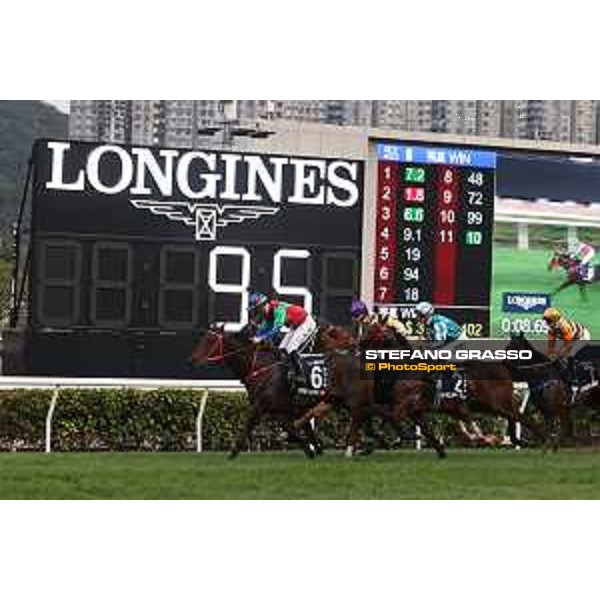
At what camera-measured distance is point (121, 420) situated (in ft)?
34.0

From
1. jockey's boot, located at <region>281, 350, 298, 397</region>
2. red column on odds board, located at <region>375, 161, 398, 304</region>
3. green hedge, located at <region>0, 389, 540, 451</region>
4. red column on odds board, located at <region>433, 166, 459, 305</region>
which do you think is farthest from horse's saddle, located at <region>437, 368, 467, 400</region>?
red column on odds board, located at <region>433, 166, 459, 305</region>

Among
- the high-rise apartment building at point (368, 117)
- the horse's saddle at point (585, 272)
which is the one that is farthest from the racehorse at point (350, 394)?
the horse's saddle at point (585, 272)

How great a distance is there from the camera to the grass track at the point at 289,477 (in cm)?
709

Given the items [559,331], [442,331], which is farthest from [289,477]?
[559,331]

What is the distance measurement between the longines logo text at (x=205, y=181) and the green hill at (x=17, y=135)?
169 cm

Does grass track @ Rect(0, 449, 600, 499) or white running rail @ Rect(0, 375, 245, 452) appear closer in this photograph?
grass track @ Rect(0, 449, 600, 499)

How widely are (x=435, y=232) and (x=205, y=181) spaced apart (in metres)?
2.41

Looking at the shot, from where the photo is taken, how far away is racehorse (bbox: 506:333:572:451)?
34.3ft

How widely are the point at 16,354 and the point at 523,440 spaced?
4.51 metres

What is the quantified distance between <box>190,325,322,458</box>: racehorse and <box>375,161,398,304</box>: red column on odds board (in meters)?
2.44

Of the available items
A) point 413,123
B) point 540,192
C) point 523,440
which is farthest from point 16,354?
point 413,123

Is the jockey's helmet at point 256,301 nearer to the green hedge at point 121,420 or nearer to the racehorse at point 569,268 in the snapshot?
the green hedge at point 121,420

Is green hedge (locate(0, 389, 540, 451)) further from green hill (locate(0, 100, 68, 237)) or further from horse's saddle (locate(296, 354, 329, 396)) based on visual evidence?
green hill (locate(0, 100, 68, 237))

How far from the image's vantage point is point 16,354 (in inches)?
412
